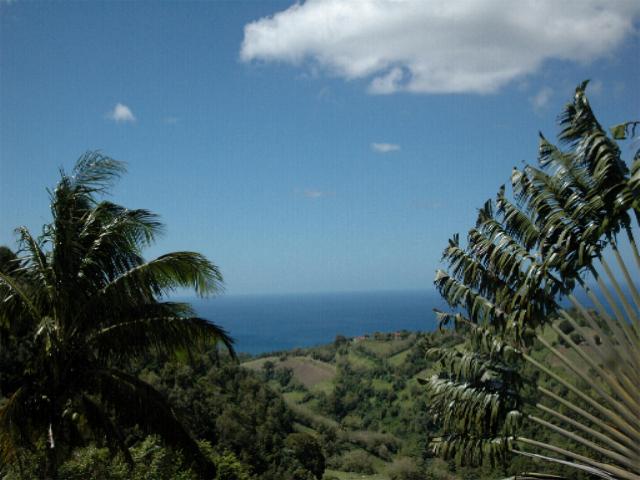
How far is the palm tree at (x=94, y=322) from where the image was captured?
698 cm

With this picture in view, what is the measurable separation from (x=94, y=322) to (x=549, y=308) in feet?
19.3

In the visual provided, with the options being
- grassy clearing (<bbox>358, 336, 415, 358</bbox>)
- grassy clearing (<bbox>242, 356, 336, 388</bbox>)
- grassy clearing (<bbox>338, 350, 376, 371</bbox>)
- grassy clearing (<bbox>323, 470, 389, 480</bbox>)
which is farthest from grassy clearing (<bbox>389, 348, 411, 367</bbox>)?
grassy clearing (<bbox>323, 470, 389, 480</bbox>)

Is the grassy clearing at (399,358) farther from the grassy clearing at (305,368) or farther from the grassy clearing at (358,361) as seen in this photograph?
the grassy clearing at (305,368)

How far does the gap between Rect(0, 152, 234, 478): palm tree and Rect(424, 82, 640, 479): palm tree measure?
348 centimetres

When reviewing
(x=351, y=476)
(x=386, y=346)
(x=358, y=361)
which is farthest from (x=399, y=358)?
(x=351, y=476)

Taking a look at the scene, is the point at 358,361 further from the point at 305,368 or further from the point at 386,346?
the point at 305,368

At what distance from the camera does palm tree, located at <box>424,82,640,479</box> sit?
6648 millimetres

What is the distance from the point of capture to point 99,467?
8.30 meters

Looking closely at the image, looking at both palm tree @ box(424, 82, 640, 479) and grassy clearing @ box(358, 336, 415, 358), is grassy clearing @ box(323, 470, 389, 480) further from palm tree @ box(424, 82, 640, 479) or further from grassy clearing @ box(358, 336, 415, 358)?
grassy clearing @ box(358, 336, 415, 358)

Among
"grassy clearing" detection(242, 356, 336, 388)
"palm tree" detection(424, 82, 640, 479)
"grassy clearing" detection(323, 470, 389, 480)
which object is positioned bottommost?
"grassy clearing" detection(323, 470, 389, 480)

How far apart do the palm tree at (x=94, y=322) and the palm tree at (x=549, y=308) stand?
3.48m

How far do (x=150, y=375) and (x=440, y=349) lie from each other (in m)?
18.4

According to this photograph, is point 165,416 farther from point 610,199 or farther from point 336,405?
point 336,405

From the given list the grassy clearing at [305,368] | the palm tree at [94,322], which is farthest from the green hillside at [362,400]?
the palm tree at [94,322]
